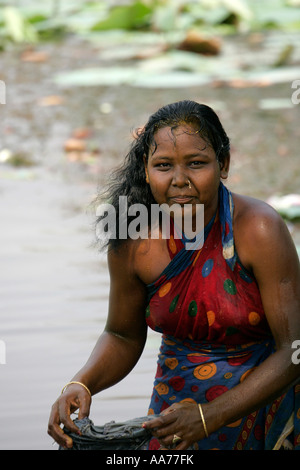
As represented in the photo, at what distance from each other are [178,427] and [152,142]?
2.32 feet

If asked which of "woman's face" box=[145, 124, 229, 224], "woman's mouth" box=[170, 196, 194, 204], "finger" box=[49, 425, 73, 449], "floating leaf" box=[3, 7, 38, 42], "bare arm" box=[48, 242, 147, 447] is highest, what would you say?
"floating leaf" box=[3, 7, 38, 42]

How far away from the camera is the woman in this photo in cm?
232

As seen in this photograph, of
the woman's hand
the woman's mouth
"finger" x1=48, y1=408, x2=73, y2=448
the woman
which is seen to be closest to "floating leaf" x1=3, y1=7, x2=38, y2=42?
the woman

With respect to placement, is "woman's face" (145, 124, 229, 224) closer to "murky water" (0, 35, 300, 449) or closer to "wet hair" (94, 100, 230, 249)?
"wet hair" (94, 100, 230, 249)

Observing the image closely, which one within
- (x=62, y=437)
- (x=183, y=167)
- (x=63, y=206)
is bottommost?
(x=62, y=437)

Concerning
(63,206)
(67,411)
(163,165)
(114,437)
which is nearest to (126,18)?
(63,206)

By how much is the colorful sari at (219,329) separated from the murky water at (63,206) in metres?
0.81

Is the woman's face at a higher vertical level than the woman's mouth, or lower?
higher

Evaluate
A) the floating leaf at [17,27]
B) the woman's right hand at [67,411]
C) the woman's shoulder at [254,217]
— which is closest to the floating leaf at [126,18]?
the floating leaf at [17,27]

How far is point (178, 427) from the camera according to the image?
219 cm

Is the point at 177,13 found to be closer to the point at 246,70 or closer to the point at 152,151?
the point at 246,70

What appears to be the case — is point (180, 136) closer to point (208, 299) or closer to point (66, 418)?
point (208, 299)

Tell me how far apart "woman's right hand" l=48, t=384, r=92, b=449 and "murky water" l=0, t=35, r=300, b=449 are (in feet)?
2.31

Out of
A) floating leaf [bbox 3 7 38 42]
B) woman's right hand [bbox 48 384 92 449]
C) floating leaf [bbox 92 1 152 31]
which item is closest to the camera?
woman's right hand [bbox 48 384 92 449]
